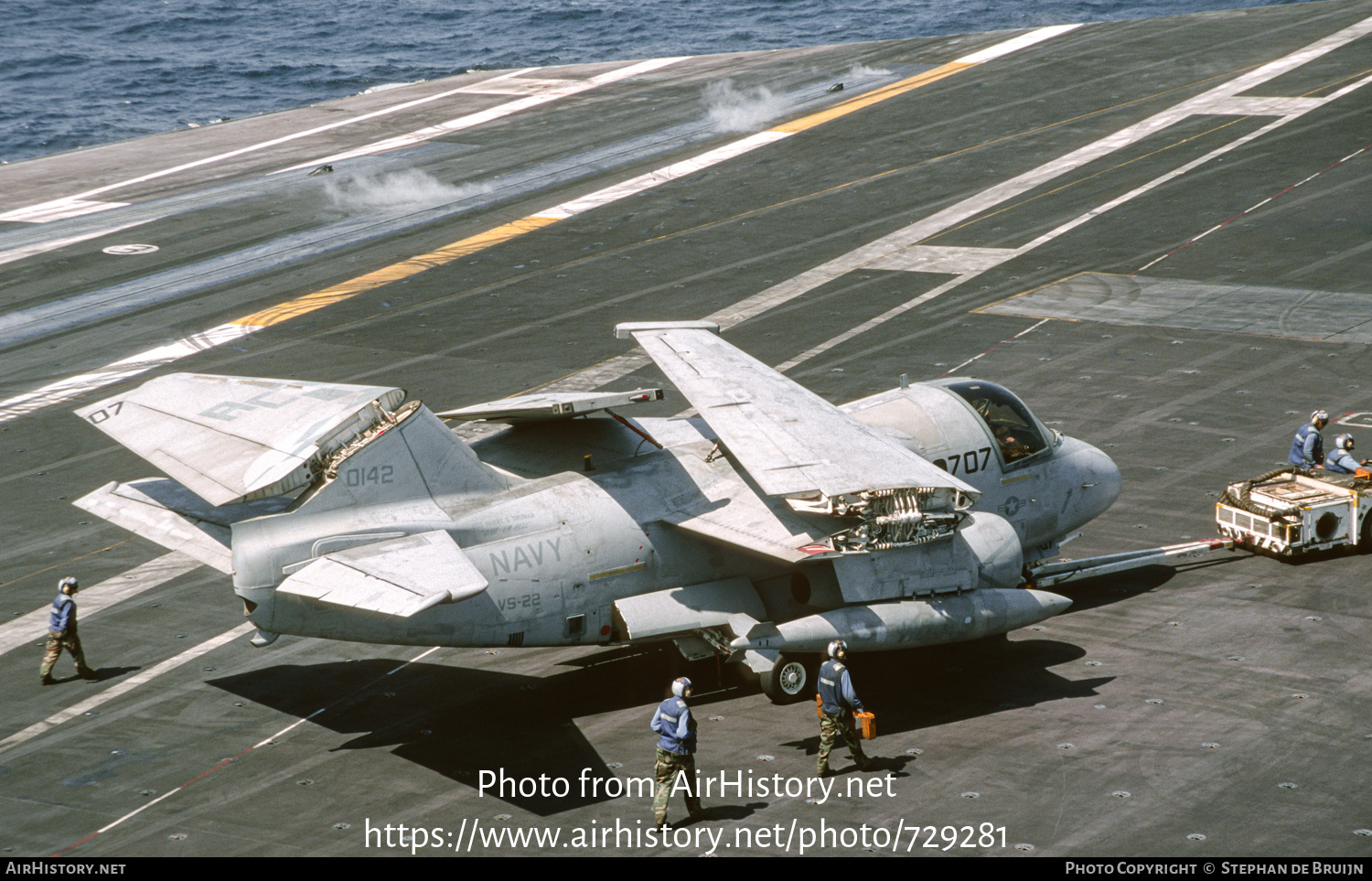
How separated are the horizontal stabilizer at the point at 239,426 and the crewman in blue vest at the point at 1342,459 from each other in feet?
55.0

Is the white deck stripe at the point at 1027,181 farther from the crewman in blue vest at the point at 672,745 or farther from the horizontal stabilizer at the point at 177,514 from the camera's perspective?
the crewman in blue vest at the point at 672,745

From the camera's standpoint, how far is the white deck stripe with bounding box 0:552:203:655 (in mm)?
22703

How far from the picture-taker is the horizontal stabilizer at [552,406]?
18.7m

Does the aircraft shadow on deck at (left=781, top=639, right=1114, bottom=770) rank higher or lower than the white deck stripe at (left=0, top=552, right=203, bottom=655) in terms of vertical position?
lower

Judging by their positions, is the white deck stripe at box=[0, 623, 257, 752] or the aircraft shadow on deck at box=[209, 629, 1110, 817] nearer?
the aircraft shadow on deck at box=[209, 629, 1110, 817]

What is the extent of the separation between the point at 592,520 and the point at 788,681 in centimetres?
367


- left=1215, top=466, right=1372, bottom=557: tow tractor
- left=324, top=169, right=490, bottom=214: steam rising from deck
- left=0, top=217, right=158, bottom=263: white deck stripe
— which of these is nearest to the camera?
left=1215, top=466, right=1372, bottom=557: tow tractor

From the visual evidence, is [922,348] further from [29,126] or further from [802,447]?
[29,126]

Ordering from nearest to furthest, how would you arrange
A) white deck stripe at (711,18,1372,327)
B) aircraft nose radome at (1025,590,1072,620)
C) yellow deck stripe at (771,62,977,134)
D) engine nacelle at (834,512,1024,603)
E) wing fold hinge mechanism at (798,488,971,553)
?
wing fold hinge mechanism at (798,488,971,553) → engine nacelle at (834,512,1024,603) → aircraft nose radome at (1025,590,1072,620) → white deck stripe at (711,18,1372,327) → yellow deck stripe at (771,62,977,134)

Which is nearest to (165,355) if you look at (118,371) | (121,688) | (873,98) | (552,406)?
(118,371)

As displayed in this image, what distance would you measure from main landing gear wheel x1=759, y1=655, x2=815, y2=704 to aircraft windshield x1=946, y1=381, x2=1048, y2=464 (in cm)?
533

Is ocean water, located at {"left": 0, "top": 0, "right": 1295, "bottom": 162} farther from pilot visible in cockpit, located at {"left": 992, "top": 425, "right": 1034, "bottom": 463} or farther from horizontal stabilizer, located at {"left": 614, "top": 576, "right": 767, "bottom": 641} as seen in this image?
pilot visible in cockpit, located at {"left": 992, "top": 425, "right": 1034, "bottom": 463}

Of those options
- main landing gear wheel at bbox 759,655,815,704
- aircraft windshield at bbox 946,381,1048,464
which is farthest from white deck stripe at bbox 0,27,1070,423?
main landing gear wheel at bbox 759,655,815,704

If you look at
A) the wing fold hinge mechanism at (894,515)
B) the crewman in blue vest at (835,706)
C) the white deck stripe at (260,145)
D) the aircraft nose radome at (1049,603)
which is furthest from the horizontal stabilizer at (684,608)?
the white deck stripe at (260,145)
